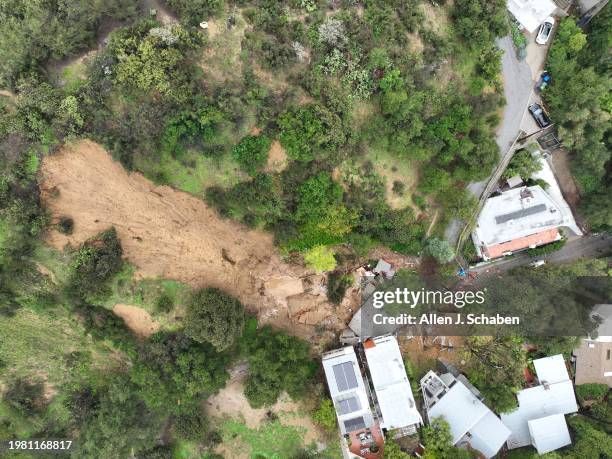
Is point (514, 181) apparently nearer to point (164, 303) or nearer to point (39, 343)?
point (164, 303)

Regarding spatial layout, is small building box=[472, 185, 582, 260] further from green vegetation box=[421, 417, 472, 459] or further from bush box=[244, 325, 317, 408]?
bush box=[244, 325, 317, 408]

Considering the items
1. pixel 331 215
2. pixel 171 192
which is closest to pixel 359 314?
pixel 331 215

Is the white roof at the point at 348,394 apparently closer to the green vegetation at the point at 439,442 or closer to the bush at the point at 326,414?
the bush at the point at 326,414

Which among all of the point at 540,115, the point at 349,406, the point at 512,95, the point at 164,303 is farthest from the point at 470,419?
the point at 512,95

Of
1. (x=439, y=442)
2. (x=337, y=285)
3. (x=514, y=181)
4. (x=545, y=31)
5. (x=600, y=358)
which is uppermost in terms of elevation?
(x=545, y=31)

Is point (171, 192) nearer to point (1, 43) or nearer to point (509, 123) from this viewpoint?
point (1, 43)

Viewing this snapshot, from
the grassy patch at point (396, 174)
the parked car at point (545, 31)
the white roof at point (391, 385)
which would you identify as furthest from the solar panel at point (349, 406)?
the parked car at point (545, 31)
